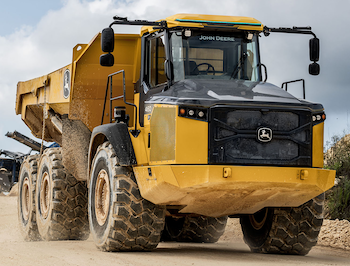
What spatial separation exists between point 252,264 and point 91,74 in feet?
14.4

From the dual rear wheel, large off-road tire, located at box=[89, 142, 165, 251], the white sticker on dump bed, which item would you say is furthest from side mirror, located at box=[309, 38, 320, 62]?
the dual rear wheel

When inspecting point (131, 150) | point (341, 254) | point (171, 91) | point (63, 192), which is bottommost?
point (341, 254)

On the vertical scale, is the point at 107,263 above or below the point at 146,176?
below

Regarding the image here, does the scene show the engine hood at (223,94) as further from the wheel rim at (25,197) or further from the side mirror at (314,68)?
the wheel rim at (25,197)

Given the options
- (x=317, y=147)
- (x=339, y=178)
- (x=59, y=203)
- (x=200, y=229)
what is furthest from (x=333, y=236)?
(x=59, y=203)

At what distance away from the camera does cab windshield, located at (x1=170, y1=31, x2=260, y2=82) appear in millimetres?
7738

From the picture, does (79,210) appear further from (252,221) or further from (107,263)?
(107,263)

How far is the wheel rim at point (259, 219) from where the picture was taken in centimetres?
865

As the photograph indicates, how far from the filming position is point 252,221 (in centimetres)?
900

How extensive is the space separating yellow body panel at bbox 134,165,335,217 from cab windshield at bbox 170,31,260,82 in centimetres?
148

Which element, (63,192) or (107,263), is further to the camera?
(63,192)

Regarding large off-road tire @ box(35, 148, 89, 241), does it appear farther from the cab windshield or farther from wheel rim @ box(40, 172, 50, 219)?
the cab windshield

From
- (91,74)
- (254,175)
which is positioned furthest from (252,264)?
(91,74)

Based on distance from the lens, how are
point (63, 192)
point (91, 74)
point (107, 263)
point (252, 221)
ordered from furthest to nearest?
point (63, 192)
point (91, 74)
point (252, 221)
point (107, 263)
